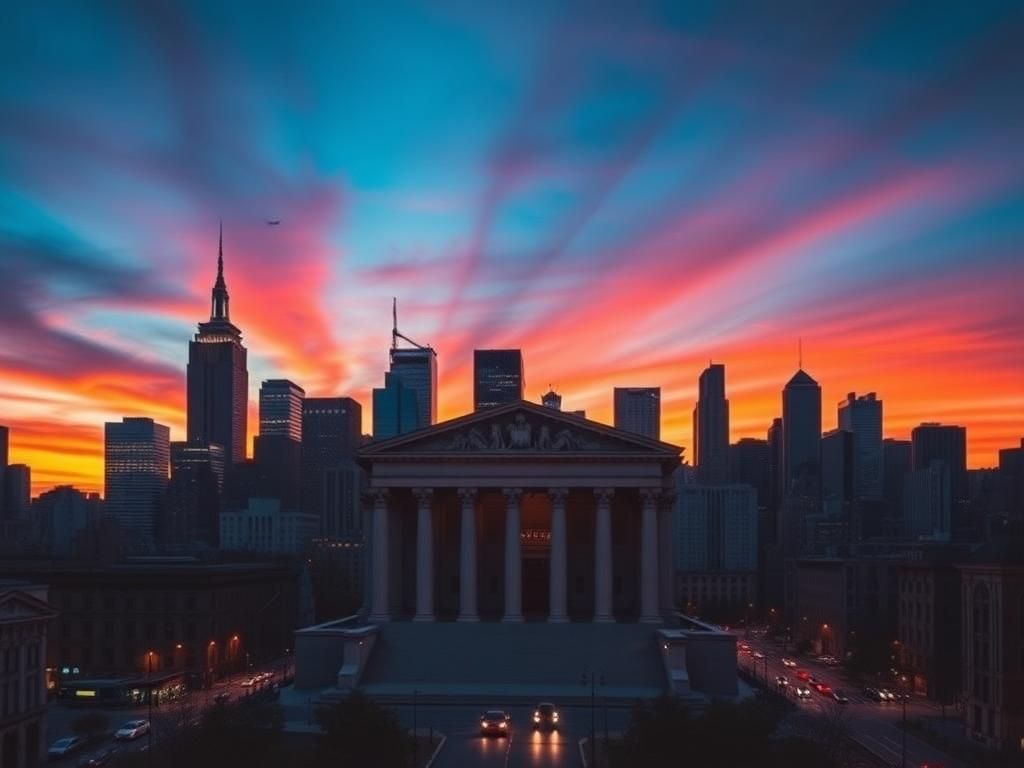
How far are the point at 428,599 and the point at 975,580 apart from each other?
34.8 meters

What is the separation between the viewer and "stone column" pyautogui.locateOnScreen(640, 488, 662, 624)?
8119 centimetres

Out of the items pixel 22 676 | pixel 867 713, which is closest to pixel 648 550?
pixel 867 713

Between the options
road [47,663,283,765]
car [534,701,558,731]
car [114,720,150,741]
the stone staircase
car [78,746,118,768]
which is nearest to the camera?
car [78,746,118,768]

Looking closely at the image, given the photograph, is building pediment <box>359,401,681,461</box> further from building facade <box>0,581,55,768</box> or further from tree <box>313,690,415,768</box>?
tree <box>313,690,415,768</box>

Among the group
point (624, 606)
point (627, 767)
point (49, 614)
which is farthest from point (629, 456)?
point (627, 767)

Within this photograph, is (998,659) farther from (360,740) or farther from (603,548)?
(360,740)

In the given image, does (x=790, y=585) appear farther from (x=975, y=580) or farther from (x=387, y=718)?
(x=387, y=718)

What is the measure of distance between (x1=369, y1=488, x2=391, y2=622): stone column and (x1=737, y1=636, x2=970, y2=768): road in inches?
1099

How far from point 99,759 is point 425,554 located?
25.8 metres

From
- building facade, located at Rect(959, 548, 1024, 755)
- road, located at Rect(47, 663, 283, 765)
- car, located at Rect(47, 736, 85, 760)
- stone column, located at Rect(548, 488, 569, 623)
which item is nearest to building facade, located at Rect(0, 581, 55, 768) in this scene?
car, located at Rect(47, 736, 85, 760)

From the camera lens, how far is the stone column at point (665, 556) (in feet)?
283

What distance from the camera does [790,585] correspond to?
173 metres

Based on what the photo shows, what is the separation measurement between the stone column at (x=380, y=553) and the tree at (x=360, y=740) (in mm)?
37095

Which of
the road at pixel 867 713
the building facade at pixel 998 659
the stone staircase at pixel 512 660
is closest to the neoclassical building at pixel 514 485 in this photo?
the stone staircase at pixel 512 660
